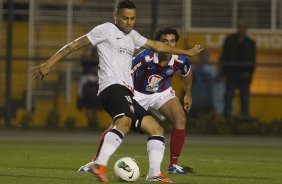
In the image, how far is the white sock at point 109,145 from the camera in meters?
10.2

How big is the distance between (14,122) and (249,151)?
658 centimetres

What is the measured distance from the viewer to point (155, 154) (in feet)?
36.0

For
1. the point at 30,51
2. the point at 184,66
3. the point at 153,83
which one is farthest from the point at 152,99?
the point at 30,51

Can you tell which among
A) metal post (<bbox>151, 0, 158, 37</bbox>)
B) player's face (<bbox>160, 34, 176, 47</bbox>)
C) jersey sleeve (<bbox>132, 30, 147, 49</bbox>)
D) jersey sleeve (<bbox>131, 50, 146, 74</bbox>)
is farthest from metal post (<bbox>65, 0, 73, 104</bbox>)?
jersey sleeve (<bbox>132, 30, 147, 49</bbox>)

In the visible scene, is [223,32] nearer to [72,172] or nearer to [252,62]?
[252,62]

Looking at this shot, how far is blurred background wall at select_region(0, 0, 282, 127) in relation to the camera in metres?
22.4

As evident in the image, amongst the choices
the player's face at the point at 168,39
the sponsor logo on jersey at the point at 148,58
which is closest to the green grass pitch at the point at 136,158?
the sponsor logo on jersey at the point at 148,58

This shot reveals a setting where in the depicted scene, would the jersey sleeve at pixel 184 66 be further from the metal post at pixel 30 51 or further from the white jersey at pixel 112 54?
the metal post at pixel 30 51

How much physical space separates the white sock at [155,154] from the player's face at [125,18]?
4.17 feet

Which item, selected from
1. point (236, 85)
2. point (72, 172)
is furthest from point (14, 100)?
point (72, 172)

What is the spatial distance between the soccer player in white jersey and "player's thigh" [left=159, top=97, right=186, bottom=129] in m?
1.75

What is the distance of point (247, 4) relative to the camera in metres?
23.0

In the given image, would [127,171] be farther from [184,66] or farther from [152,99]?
[184,66]

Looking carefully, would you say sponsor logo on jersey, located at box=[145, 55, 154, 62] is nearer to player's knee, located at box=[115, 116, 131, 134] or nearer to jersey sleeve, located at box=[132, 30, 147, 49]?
jersey sleeve, located at box=[132, 30, 147, 49]
